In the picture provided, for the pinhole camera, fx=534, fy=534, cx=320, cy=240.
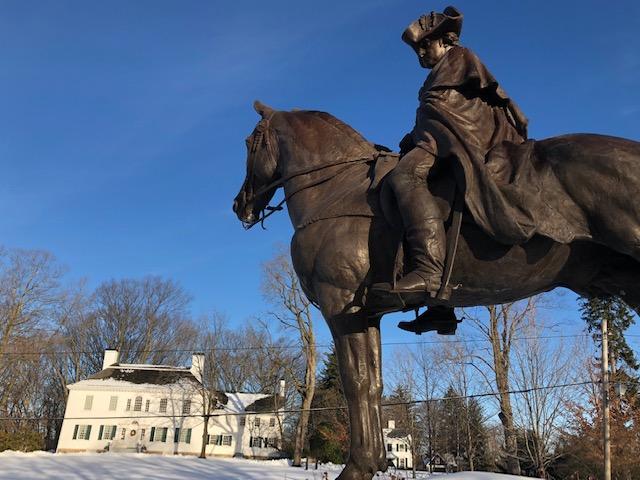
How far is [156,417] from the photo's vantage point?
52375 millimetres

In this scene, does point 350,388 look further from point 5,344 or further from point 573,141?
point 5,344

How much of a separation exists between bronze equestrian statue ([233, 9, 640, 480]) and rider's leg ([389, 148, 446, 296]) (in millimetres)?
11

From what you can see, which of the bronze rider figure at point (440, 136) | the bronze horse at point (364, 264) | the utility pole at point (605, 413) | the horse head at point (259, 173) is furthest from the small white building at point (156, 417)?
the bronze rider figure at point (440, 136)

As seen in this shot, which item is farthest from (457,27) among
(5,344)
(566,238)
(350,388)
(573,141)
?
(5,344)

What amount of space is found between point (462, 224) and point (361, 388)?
1457mm

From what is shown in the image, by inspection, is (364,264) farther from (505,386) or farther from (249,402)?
(249,402)

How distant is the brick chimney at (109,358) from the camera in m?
54.8

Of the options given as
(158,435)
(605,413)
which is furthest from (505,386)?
(158,435)

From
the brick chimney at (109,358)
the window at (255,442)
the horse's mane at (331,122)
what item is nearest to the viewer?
the horse's mane at (331,122)

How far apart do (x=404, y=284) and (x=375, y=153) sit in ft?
5.55

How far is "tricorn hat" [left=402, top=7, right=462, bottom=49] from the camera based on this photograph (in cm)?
452

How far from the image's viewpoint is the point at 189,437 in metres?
51.8

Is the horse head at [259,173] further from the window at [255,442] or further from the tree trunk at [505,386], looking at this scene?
the window at [255,442]

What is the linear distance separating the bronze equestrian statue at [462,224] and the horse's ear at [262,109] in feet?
4.55
